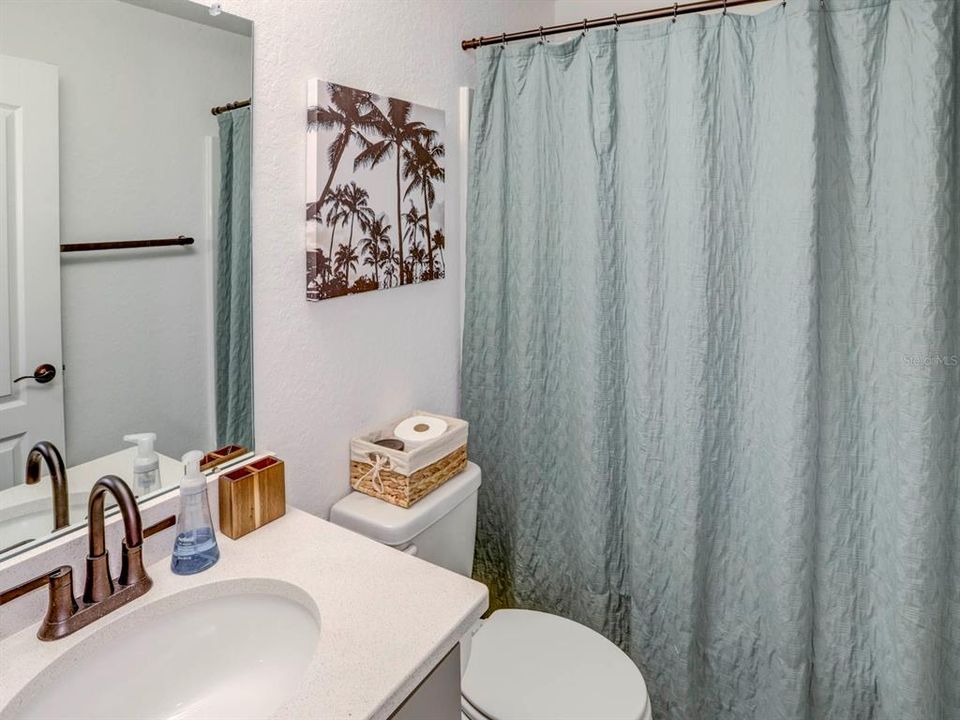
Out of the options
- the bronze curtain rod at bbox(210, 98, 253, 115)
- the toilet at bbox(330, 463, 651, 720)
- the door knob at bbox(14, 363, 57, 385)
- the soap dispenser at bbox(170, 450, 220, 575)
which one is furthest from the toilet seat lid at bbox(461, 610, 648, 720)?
the bronze curtain rod at bbox(210, 98, 253, 115)

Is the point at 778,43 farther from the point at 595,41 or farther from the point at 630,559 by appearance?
the point at 630,559

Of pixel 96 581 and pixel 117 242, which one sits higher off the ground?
pixel 117 242

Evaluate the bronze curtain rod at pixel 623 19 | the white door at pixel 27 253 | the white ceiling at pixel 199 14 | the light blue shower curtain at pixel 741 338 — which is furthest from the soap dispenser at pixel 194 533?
the bronze curtain rod at pixel 623 19

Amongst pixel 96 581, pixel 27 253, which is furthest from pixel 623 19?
pixel 96 581

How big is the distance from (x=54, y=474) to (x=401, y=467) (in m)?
0.66

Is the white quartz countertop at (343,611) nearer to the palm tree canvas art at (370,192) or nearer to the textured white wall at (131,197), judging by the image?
the textured white wall at (131,197)

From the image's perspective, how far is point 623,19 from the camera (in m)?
1.52

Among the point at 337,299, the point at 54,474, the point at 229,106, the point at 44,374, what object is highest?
the point at 229,106

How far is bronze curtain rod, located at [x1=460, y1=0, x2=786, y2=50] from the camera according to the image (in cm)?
143

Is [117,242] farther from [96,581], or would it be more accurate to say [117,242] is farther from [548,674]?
[548,674]

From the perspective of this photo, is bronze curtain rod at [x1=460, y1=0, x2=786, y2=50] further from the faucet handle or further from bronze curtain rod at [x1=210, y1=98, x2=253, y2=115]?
the faucet handle

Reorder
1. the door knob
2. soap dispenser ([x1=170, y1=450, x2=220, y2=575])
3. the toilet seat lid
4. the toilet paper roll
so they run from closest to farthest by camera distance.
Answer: the door knob
soap dispenser ([x1=170, y1=450, x2=220, y2=575])
the toilet seat lid
the toilet paper roll

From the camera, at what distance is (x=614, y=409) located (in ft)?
5.52

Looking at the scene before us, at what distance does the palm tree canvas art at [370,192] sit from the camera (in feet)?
4.23
